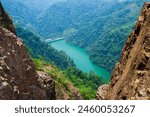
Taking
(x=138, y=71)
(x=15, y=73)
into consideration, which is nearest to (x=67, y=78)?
(x=15, y=73)

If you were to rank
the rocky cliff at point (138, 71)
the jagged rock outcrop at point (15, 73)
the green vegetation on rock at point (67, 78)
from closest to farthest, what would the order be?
1. the rocky cliff at point (138, 71)
2. the jagged rock outcrop at point (15, 73)
3. the green vegetation on rock at point (67, 78)

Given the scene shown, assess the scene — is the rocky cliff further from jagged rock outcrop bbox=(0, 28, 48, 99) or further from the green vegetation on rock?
the green vegetation on rock

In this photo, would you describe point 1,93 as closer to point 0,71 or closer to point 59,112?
point 0,71

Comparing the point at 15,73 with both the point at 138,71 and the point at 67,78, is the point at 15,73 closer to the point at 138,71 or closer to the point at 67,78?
the point at 138,71

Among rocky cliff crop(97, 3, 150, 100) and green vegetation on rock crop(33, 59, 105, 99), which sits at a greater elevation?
rocky cliff crop(97, 3, 150, 100)

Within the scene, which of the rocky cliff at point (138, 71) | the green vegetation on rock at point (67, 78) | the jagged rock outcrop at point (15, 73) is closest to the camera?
the rocky cliff at point (138, 71)

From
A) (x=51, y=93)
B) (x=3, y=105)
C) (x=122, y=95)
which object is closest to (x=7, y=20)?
(x=51, y=93)

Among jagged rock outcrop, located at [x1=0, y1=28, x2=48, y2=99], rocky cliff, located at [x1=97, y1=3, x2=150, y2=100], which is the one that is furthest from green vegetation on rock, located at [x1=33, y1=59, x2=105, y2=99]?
jagged rock outcrop, located at [x1=0, y1=28, x2=48, y2=99]

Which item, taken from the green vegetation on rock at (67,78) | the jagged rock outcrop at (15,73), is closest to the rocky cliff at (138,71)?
the jagged rock outcrop at (15,73)

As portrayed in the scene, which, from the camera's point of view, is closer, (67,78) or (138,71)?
(138,71)

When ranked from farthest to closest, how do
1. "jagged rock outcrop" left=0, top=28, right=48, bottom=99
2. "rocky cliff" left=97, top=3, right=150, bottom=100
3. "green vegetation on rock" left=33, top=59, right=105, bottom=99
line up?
"green vegetation on rock" left=33, top=59, right=105, bottom=99 < "jagged rock outcrop" left=0, top=28, right=48, bottom=99 < "rocky cliff" left=97, top=3, right=150, bottom=100

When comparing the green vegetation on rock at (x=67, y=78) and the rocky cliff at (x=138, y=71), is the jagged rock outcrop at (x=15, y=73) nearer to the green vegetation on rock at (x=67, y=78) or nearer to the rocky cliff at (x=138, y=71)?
the rocky cliff at (x=138, y=71)
